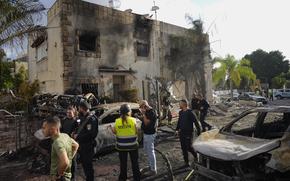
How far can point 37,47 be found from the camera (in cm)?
1975

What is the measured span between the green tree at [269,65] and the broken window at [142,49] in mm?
42211

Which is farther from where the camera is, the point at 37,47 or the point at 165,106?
the point at 37,47

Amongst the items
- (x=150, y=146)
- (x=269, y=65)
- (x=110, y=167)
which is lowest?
(x=110, y=167)

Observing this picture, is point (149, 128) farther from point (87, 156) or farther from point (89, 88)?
point (89, 88)

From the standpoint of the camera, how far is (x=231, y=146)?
491 centimetres

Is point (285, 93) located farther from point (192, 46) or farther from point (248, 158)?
point (248, 158)

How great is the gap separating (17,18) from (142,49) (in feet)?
33.2

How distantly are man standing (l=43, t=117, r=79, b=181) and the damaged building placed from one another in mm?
9196

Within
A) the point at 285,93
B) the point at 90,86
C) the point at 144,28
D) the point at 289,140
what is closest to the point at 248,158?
the point at 289,140

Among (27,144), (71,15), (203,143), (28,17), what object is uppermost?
(71,15)

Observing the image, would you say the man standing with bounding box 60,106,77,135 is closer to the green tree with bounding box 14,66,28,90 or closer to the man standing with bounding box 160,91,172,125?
the man standing with bounding box 160,91,172,125

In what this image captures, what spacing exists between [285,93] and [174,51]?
84.8ft

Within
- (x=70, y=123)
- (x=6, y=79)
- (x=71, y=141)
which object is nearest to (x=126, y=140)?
(x=70, y=123)

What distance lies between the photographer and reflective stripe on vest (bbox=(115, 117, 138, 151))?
19.1 feet
